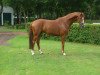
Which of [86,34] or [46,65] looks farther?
[86,34]

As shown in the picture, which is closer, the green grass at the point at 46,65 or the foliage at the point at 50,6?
the green grass at the point at 46,65

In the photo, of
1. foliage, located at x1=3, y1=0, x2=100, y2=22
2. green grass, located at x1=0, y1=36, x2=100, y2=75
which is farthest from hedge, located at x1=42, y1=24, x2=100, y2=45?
foliage, located at x1=3, y1=0, x2=100, y2=22

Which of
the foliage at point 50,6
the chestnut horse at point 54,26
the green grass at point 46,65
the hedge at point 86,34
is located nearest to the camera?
the green grass at point 46,65

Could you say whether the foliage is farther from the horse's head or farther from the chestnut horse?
the horse's head

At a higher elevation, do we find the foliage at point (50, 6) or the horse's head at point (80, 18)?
the foliage at point (50, 6)

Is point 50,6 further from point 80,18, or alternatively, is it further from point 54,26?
point 80,18

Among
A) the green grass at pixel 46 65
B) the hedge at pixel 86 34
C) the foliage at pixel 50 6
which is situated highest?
the foliage at pixel 50 6

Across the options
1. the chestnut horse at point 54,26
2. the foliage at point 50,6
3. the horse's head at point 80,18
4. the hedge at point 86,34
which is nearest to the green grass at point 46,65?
the chestnut horse at point 54,26

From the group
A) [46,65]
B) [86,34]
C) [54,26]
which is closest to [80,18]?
[54,26]

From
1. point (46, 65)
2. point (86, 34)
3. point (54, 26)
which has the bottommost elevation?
point (46, 65)

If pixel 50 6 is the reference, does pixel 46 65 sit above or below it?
below

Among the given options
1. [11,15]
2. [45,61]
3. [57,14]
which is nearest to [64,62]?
[45,61]

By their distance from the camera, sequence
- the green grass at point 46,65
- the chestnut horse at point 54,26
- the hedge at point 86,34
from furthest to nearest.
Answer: the hedge at point 86,34 < the chestnut horse at point 54,26 < the green grass at point 46,65

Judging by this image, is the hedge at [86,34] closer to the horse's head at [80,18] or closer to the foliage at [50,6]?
the horse's head at [80,18]
